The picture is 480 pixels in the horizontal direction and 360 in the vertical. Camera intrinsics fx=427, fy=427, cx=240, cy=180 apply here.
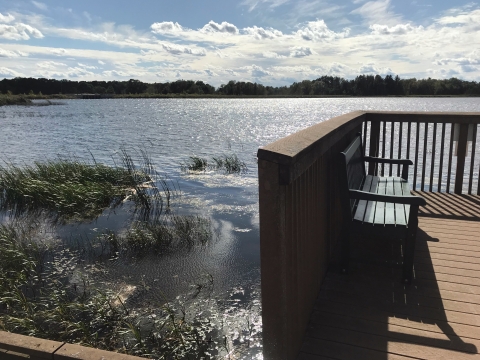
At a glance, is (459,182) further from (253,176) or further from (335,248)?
(253,176)

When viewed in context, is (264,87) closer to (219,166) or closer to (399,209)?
(219,166)

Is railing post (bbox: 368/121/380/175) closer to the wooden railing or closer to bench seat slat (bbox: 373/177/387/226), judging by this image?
bench seat slat (bbox: 373/177/387/226)

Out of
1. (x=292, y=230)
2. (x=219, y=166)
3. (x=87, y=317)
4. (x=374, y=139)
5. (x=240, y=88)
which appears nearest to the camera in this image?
(x=292, y=230)

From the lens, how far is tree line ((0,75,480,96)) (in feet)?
312

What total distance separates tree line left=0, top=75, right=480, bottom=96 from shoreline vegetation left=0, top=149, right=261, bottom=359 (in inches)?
3655

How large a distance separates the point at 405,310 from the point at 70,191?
751cm

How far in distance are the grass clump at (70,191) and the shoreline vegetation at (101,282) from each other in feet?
0.08

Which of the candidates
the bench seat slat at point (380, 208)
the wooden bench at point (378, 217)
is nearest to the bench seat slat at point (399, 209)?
the wooden bench at point (378, 217)

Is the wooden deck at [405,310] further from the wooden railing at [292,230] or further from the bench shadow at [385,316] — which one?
the wooden railing at [292,230]

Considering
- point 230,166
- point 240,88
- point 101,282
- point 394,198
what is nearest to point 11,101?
point 240,88

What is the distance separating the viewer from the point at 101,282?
5.21m

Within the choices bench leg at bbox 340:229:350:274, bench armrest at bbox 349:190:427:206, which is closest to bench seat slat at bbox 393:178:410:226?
bench armrest at bbox 349:190:427:206

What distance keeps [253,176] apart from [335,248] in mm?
8573

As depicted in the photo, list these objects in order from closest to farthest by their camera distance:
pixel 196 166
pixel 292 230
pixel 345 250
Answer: pixel 292 230 < pixel 345 250 < pixel 196 166
